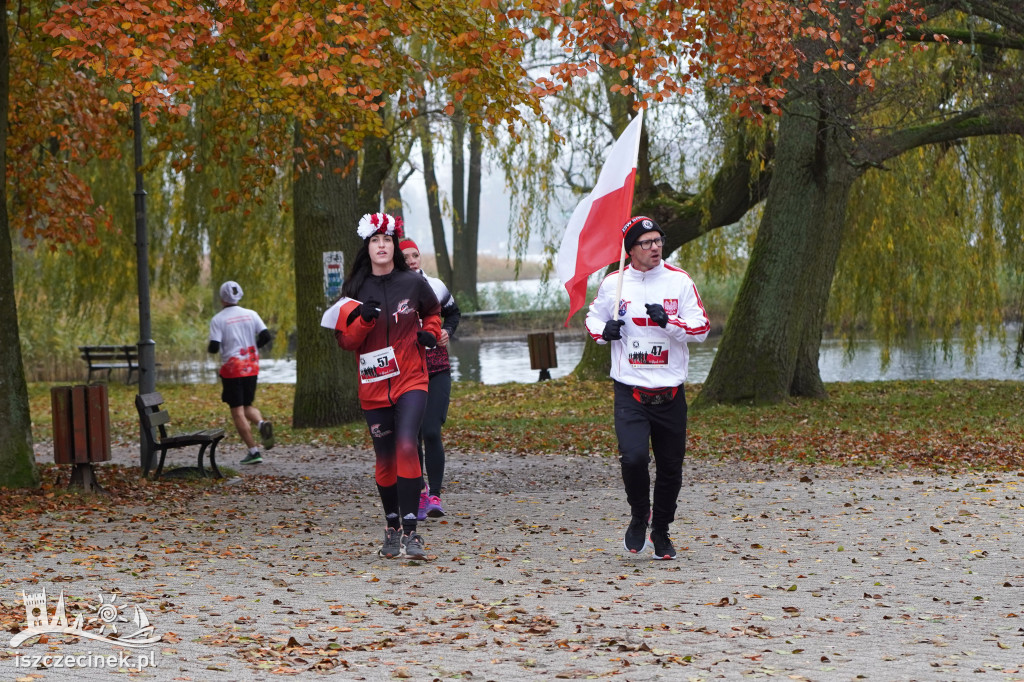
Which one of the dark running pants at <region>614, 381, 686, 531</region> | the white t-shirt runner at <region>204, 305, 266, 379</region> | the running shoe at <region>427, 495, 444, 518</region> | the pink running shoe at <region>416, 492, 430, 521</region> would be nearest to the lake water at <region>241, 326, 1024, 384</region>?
the white t-shirt runner at <region>204, 305, 266, 379</region>

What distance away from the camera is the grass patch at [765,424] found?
43.1ft

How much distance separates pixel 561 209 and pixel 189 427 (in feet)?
28.8

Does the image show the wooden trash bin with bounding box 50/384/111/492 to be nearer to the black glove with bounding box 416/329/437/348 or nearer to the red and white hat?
the red and white hat

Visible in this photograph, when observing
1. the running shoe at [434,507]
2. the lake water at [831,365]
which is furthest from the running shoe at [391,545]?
the lake water at [831,365]

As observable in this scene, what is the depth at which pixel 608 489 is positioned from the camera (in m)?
10.9

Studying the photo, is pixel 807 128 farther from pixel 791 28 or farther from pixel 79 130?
pixel 79 130

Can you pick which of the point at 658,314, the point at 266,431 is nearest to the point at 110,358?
the point at 266,431

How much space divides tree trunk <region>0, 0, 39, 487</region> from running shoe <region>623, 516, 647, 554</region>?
18.4ft

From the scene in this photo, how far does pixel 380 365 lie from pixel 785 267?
11.1 meters

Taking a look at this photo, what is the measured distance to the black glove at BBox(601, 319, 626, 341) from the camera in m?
6.98

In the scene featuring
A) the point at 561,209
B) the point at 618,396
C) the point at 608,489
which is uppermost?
the point at 561,209

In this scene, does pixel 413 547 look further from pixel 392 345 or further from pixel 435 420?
pixel 435 420

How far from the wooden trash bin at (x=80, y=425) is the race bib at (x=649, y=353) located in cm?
523

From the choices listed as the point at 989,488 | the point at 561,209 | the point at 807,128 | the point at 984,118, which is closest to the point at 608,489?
the point at 989,488
